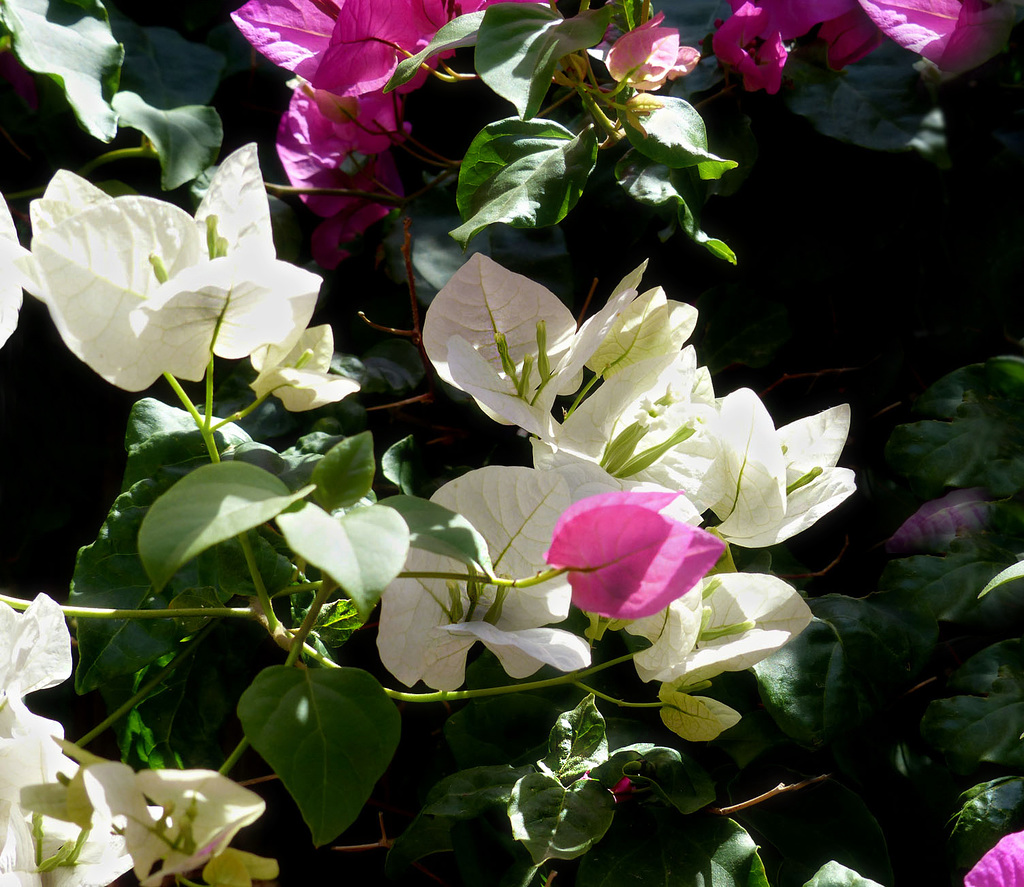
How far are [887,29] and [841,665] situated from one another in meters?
0.40

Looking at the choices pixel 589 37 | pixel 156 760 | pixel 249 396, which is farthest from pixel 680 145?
pixel 156 760

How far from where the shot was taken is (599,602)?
286 millimetres

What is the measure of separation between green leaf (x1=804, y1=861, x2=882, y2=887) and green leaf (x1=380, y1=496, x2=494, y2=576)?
25 cm

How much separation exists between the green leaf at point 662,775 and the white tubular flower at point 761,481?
0.11 meters

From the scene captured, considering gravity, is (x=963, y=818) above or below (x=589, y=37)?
below

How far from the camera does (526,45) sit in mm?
401

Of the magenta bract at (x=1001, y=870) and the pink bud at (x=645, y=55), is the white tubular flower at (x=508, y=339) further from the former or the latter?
the magenta bract at (x=1001, y=870)

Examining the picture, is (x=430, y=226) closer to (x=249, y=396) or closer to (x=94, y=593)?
(x=249, y=396)

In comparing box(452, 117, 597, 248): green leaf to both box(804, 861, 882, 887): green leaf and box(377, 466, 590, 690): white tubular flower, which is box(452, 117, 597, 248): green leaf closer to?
box(377, 466, 590, 690): white tubular flower

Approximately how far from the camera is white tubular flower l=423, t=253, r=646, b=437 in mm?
383

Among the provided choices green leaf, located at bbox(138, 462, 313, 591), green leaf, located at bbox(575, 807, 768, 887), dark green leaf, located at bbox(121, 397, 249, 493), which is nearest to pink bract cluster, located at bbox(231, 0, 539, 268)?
dark green leaf, located at bbox(121, 397, 249, 493)

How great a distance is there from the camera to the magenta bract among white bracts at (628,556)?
28 cm

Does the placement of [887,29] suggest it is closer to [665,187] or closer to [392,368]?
[665,187]

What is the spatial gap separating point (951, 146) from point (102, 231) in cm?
58
